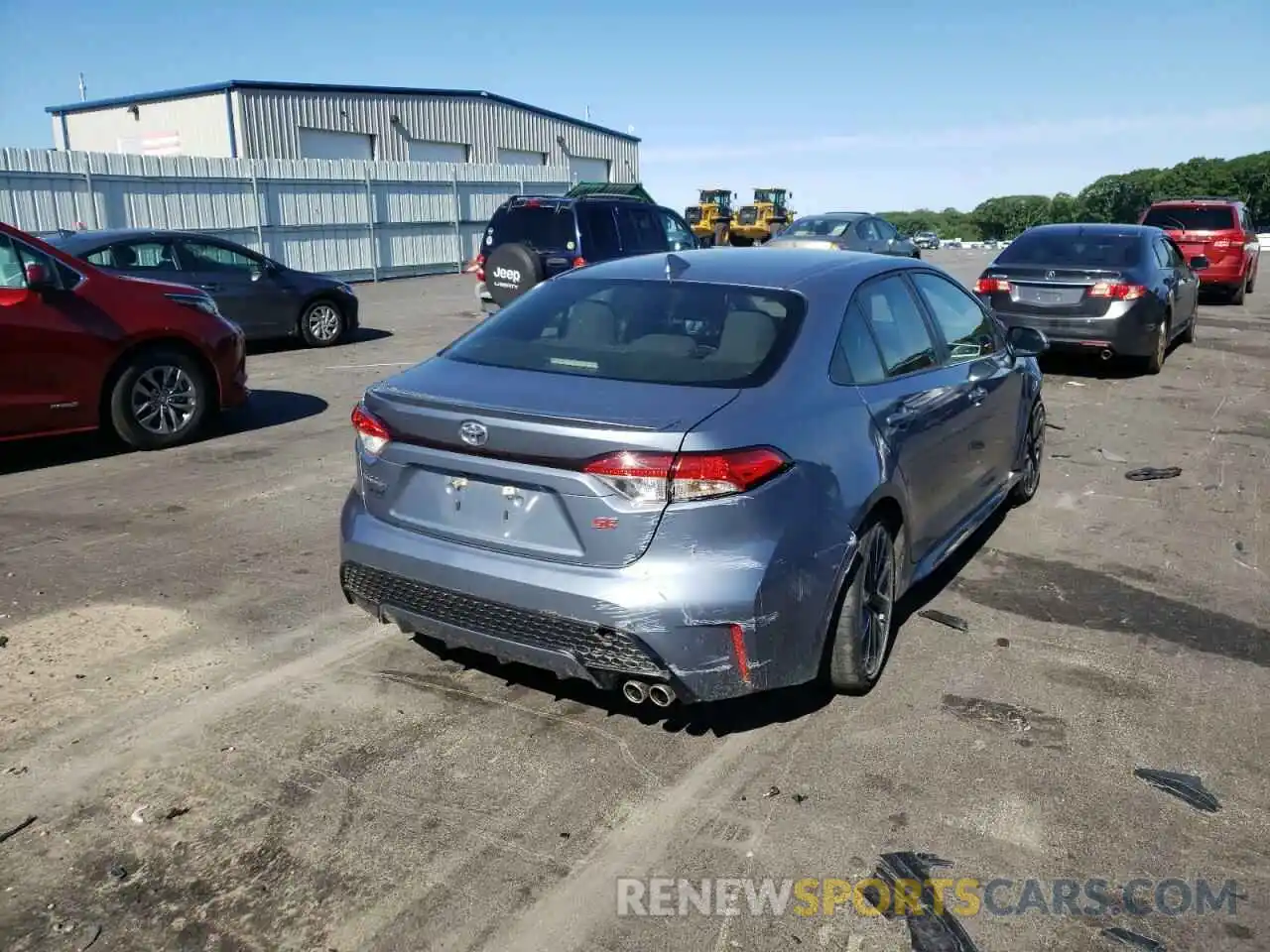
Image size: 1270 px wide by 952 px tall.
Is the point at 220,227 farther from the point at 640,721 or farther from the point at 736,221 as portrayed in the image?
the point at 736,221

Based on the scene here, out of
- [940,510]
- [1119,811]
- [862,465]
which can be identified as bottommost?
[1119,811]

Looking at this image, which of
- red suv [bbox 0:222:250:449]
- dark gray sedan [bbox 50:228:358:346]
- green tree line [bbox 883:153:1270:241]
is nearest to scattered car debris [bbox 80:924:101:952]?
red suv [bbox 0:222:250:449]

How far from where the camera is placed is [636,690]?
338 centimetres

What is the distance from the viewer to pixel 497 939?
8.91ft

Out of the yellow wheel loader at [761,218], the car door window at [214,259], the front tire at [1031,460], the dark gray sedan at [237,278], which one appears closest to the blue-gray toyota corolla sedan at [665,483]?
the front tire at [1031,460]

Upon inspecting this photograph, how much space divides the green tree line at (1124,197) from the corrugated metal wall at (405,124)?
46288 millimetres

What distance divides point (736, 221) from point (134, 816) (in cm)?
4554

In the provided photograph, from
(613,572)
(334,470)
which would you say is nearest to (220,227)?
(334,470)

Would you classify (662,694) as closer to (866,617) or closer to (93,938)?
(866,617)

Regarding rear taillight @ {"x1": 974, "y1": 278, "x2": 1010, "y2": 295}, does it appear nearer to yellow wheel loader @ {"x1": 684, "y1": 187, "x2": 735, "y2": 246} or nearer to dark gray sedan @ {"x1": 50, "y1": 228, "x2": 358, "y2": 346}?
dark gray sedan @ {"x1": 50, "y1": 228, "x2": 358, "y2": 346}

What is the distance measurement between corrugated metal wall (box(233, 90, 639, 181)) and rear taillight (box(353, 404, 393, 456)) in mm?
31606

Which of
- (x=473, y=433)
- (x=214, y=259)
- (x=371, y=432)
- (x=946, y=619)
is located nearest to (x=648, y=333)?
(x=473, y=433)

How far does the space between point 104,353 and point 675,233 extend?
1010cm

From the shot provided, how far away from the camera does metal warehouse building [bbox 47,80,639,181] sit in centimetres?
3253
